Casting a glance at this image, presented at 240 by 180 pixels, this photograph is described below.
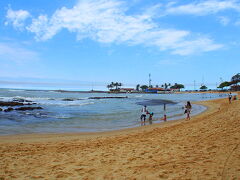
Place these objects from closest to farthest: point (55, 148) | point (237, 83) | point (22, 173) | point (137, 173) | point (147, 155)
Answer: point (137, 173) < point (22, 173) < point (147, 155) < point (55, 148) < point (237, 83)

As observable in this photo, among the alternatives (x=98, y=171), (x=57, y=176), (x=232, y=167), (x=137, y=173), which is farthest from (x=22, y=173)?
(x=232, y=167)

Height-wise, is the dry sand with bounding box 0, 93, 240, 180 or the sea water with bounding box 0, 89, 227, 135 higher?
the dry sand with bounding box 0, 93, 240, 180

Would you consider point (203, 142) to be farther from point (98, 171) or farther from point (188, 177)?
point (98, 171)

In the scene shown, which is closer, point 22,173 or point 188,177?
point 188,177

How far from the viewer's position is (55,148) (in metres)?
7.98

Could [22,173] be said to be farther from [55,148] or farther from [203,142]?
[203,142]

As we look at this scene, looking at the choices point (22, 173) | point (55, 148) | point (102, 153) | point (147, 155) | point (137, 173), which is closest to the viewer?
point (137, 173)

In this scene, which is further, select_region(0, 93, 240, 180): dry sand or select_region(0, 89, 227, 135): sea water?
select_region(0, 89, 227, 135): sea water

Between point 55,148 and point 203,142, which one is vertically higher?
point 203,142

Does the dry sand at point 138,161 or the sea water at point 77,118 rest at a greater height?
the dry sand at point 138,161

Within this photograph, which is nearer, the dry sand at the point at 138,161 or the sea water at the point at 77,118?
the dry sand at the point at 138,161

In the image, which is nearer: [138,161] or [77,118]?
[138,161]

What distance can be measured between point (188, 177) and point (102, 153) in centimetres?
326

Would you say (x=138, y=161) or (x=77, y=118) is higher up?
(x=138, y=161)
